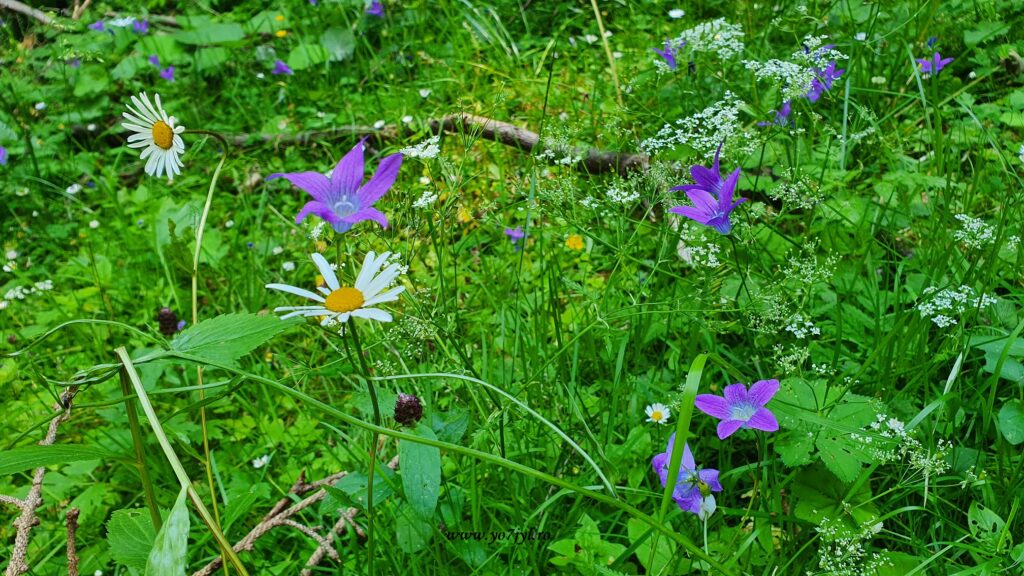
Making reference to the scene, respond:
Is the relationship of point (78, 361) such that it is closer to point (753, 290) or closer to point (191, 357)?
point (191, 357)

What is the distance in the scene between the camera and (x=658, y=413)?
141cm

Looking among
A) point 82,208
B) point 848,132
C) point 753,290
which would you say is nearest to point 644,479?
point 753,290

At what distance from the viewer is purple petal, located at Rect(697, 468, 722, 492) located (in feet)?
3.94

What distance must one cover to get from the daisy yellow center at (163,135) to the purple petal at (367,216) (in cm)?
41

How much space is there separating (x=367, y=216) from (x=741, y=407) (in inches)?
23.9

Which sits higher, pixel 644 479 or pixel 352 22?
pixel 352 22

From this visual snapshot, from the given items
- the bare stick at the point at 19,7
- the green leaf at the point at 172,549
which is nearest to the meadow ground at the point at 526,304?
the green leaf at the point at 172,549

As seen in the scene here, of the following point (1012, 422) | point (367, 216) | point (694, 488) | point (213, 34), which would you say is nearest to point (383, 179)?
point (367, 216)

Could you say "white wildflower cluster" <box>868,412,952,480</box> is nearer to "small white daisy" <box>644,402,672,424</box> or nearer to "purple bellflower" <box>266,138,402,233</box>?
"small white daisy" <box>644,402,672,424</box>

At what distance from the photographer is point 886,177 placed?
1.79m

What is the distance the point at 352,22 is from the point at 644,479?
250 centimetres

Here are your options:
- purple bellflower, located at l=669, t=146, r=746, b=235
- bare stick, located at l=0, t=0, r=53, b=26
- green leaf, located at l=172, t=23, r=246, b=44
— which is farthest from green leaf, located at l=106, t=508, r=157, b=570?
bare stick, located at l=0, t=0, r=53, b=26

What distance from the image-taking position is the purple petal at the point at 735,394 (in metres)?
1.11

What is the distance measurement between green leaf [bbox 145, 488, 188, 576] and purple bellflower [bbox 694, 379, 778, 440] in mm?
668
